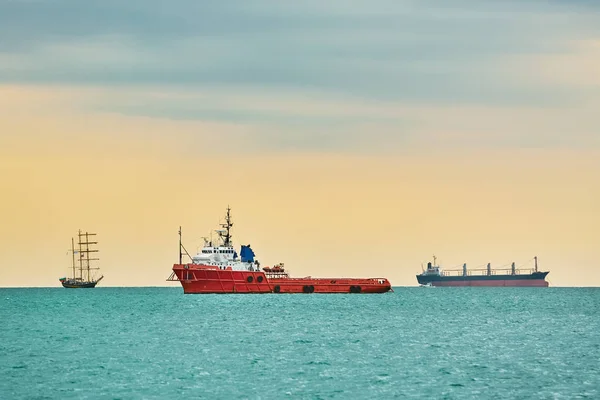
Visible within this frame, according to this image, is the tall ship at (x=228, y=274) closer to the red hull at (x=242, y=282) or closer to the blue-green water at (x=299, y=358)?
the red hull at (x=242, y=282)

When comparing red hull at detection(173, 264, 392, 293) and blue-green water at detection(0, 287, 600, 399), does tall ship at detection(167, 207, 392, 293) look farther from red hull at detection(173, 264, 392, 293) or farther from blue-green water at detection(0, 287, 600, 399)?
blue-green water at detection(0, 287, 600, 399)

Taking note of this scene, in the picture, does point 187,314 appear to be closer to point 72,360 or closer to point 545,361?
point 72,360

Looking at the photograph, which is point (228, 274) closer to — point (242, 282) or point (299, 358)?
point (242, 282)

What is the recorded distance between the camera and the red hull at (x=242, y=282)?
16825cm

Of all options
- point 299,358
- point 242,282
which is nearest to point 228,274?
point 242,282

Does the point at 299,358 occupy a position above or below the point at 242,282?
below

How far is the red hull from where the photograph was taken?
6624 inches

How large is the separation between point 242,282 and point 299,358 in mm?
106084

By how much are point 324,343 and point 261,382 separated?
23.6 metres

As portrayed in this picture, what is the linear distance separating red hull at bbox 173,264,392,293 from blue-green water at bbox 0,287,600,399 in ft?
188

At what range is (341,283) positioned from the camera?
617 ft

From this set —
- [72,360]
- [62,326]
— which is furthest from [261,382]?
[62,326]

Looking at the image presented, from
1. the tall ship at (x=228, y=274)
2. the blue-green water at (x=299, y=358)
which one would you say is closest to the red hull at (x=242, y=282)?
the tall ship at (x=228, y=274)

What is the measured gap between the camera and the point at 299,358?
218 ft
